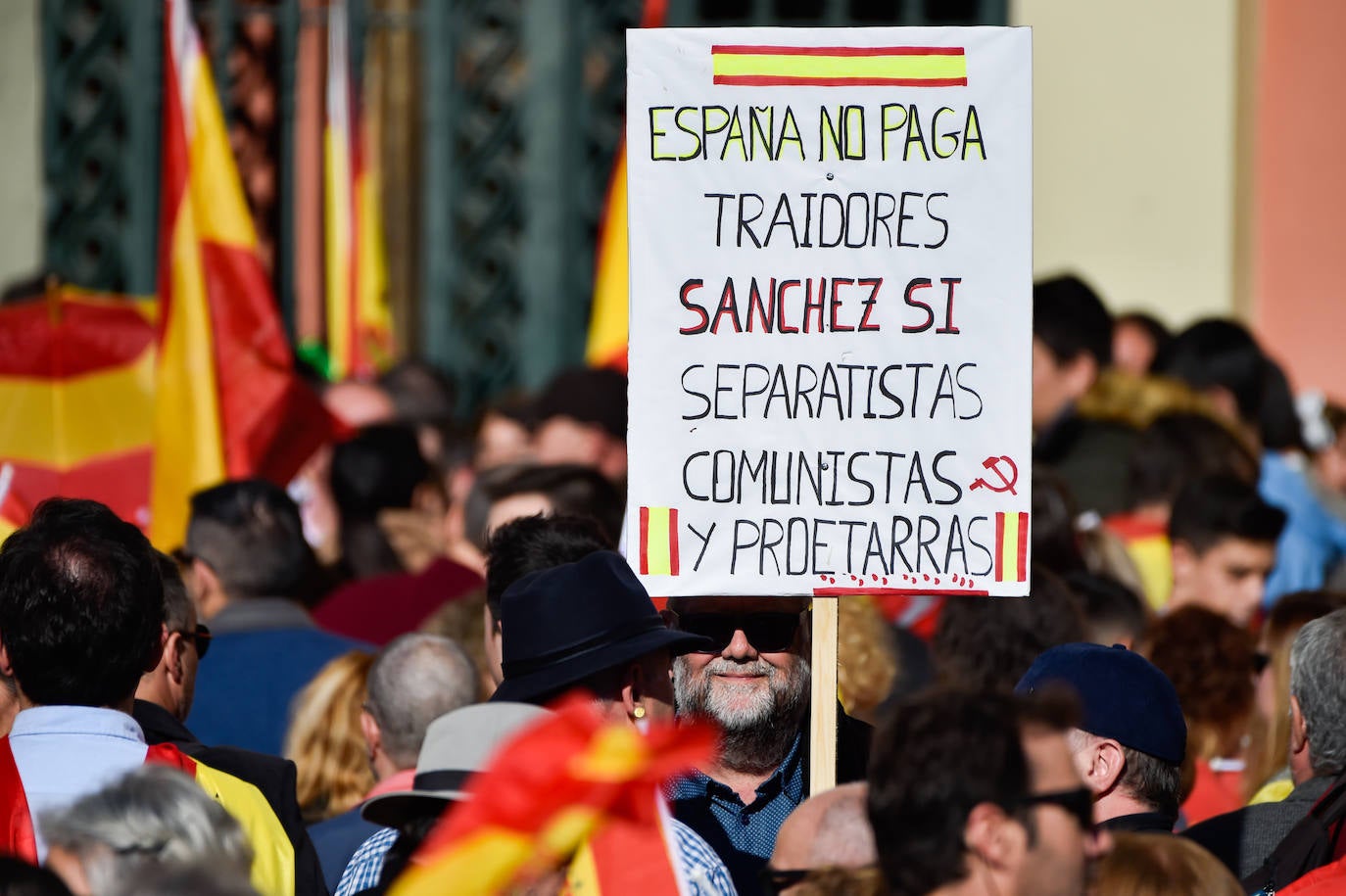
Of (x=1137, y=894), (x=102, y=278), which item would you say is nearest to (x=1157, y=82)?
(x=102, y=278)

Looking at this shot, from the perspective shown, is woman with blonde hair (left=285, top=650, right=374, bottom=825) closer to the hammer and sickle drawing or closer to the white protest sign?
the white protest sign

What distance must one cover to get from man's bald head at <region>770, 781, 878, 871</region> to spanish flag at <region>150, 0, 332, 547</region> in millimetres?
4011

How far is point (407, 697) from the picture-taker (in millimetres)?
4691

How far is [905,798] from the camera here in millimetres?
2811

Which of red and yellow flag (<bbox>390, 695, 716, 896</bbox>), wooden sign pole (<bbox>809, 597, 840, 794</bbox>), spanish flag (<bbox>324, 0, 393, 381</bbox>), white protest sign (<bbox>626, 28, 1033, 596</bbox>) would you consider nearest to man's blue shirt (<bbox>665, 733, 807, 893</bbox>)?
wooden sign pole (<bbox>809, 597, 840, 794</bbox>)

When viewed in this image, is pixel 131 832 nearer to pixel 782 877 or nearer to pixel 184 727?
pixel 782 877

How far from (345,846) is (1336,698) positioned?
206 centimetres

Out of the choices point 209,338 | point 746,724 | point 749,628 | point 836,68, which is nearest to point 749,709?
point 746,724

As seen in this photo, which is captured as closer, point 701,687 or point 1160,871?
point 1160,871

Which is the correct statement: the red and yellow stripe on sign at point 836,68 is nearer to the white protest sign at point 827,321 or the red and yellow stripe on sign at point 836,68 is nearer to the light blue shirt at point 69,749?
the white protest sign at point 827,321

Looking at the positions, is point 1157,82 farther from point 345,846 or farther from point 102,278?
point 345,846

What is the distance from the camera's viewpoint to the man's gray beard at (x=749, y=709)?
4086 millimetres

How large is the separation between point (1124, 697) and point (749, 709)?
2.36 feet

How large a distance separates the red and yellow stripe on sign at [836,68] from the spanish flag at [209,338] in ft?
10.8
